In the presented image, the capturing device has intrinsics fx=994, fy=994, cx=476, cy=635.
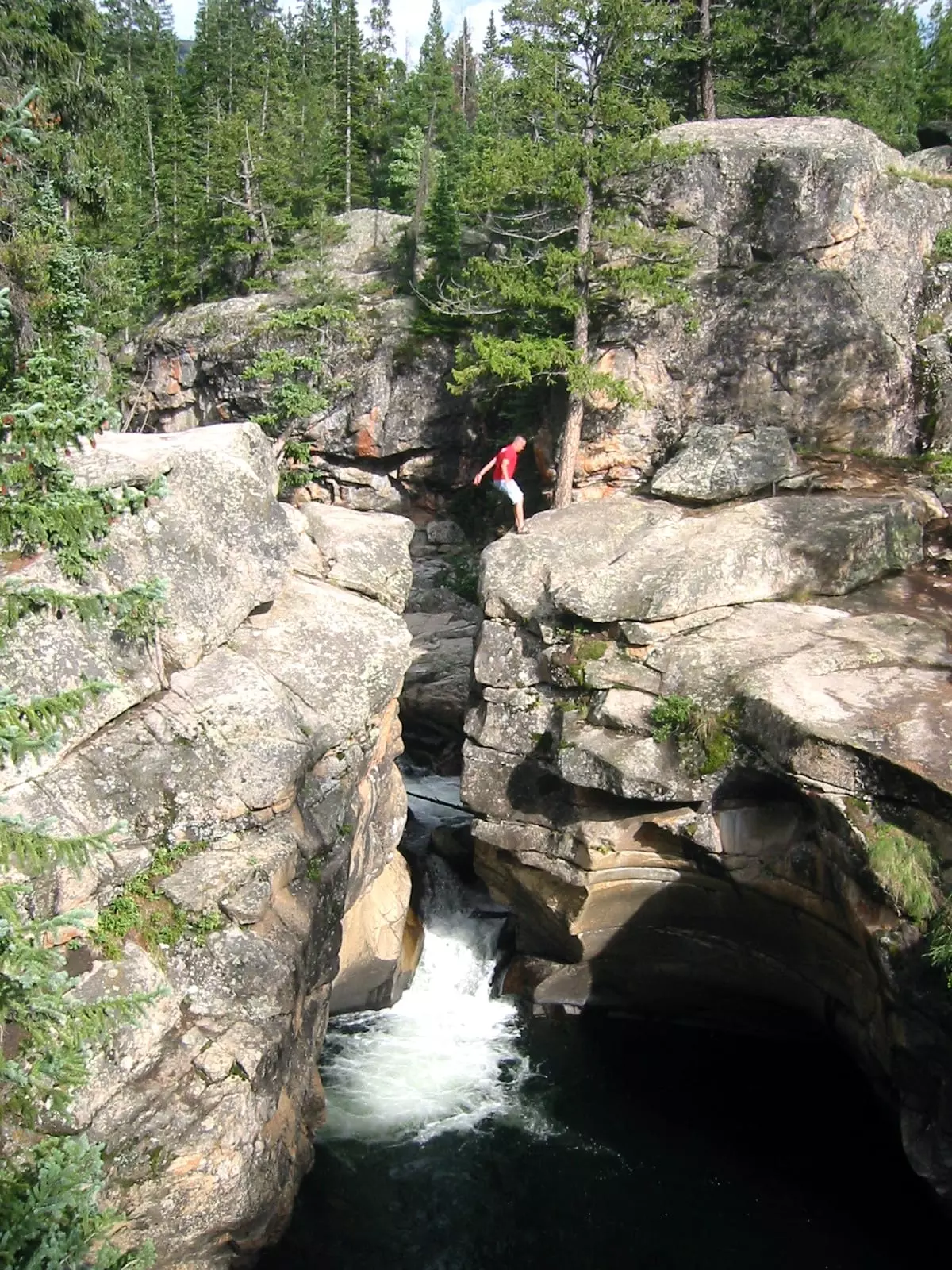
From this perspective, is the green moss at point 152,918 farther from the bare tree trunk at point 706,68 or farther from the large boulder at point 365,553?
the bare tree trunk at point 706,68

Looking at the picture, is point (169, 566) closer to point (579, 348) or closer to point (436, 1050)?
point (436, 1050)

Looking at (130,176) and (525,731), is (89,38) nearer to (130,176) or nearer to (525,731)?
(525,731)

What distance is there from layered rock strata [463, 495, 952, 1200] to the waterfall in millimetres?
1160

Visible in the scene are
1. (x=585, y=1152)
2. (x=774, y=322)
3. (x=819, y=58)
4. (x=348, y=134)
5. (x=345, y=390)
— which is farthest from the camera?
(x=348, y=134)

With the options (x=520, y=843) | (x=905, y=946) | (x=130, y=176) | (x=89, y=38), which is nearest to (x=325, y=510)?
(x=520, y=843)

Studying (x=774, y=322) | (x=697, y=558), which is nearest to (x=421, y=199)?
(x=774, y=322)

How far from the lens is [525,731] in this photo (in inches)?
787

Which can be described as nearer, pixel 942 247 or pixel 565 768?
pixel 565 768

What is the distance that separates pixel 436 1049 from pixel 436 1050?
48 millimetres

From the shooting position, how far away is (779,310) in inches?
1008

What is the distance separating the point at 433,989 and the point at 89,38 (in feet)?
66.7

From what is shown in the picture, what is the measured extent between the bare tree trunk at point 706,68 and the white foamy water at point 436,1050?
1050 inches

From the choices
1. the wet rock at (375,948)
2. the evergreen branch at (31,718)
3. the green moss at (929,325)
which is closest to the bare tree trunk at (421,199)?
the green moss at (929,325)

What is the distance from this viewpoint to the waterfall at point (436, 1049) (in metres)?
17.6
